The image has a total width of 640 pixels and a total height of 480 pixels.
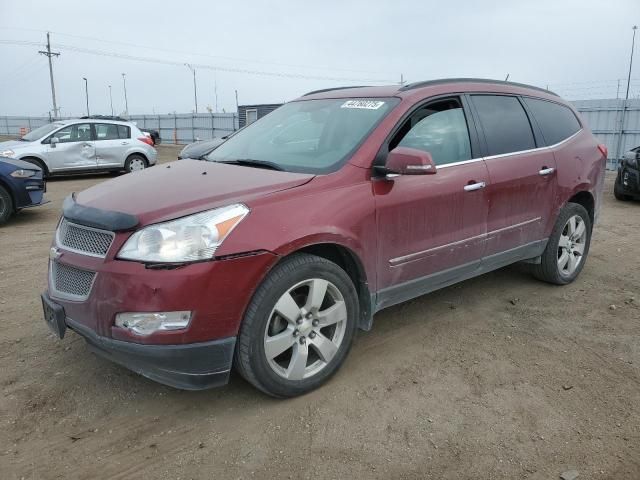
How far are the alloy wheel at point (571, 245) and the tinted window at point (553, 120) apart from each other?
0.78m

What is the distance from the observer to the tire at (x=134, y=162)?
14.6 metres

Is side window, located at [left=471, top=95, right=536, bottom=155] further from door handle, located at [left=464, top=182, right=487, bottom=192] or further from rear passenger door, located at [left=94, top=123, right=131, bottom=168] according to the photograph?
rear passenger door, located at [left=94, top=123, right=131, bottom=168]

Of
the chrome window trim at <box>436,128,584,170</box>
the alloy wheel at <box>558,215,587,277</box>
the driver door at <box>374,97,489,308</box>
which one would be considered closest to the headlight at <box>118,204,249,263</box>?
the driver door at <box>374,97,489,308</box>

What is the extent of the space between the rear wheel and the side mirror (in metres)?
12.8

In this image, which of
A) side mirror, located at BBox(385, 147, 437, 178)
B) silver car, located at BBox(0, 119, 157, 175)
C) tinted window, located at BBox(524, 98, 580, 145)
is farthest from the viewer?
silver car, located at BBox(0, 119, 157, 175)

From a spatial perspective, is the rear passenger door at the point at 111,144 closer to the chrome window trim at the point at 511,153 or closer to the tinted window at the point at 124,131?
the tinted window at the point at 124,131

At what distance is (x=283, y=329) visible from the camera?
2.98m

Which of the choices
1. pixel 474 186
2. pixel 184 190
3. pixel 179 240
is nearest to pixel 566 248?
pixel 474 186

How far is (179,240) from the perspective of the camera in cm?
261

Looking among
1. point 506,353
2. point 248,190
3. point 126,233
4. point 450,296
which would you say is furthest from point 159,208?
point 450,296

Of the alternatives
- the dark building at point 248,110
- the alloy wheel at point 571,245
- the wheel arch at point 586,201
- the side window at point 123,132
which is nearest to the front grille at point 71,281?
the alloy wheel at point 571,245

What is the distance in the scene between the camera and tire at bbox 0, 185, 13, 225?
7.86m

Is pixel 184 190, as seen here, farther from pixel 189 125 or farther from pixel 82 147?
pixel 189 125

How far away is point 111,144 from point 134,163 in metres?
0.83
